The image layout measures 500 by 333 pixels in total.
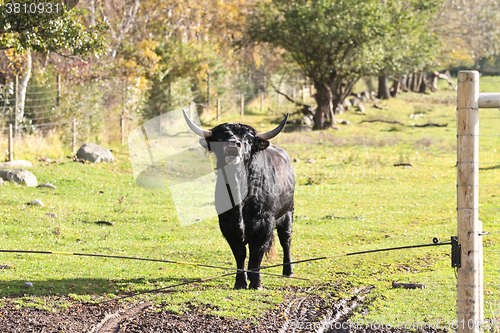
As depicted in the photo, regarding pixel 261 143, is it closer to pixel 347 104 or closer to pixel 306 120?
pixel 306 120

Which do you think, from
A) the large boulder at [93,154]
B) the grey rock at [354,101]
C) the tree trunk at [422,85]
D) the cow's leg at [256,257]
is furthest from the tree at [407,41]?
the cow's leg at [256,257]

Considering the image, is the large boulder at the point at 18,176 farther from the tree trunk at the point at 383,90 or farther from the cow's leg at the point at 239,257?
the tree trunk at the point at 383,90

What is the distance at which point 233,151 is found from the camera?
709cm

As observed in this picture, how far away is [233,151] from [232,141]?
5.5 inches

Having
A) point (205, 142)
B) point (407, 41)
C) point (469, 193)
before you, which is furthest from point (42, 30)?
point (407, 41)

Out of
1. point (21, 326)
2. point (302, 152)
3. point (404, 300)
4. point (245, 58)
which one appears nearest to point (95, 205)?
point (21, 326)

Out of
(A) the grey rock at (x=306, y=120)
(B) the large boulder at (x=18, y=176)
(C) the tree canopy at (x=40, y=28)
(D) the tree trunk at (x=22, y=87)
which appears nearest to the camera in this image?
(C) the tree canopy at (x=40, y=28)

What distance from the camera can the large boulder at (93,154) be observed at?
19.2 metres

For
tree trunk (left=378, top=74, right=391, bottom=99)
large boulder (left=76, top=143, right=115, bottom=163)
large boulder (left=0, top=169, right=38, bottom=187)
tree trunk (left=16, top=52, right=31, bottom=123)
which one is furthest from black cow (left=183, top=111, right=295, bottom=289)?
tree trunk (left=378, top=74, right=391, bottom=99)

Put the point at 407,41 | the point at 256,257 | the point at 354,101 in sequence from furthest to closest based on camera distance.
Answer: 1. the point at 354,101
2. the point at 407,41
3. the point at 256,257

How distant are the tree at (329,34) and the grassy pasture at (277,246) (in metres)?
6.34

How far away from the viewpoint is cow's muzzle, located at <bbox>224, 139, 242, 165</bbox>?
277 inches

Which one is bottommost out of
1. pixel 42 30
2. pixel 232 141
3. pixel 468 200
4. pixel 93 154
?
pixel 93 154

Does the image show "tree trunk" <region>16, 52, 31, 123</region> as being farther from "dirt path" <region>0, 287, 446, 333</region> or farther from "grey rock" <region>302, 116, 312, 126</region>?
"grey rock" <region>302, 116, 312, 126</region>
